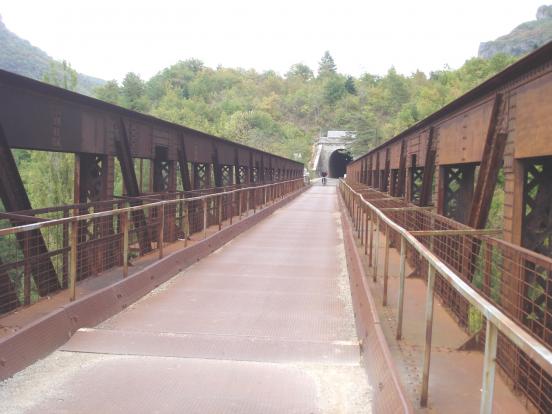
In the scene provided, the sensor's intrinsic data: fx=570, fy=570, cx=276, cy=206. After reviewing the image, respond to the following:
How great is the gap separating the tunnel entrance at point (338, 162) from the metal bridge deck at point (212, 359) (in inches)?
3637

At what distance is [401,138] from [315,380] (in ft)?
36.9

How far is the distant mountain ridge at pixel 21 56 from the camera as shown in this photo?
12622 centimetres

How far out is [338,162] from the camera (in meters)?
111

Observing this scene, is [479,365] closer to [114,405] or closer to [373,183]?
[114,405]

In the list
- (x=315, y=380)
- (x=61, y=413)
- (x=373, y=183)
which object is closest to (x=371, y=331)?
(x=315, y=380)

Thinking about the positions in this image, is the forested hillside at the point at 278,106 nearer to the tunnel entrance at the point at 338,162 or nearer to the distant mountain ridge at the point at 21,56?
the tunnel entrance at the point at 338,162

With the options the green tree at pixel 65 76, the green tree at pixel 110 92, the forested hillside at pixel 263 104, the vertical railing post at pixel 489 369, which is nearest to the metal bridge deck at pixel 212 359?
the vertical railing post at pixel 489 369

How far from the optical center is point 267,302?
7145mm

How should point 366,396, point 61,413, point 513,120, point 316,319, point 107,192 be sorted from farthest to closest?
point 107,192 → point 316,319 → point 513,120 → point 366,396 → point 61,413

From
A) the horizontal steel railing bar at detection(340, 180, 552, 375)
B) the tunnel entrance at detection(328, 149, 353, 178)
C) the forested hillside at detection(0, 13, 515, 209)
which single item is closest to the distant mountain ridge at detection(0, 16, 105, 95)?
the forested hillside at detection(0, 13, 515, 209)

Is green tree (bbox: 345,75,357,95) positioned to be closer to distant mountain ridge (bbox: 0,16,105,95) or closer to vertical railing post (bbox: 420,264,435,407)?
distant mountain ridge (bbox: 0,16,105,95)

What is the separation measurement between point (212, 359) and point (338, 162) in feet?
353

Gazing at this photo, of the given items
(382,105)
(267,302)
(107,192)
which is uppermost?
(382,105)

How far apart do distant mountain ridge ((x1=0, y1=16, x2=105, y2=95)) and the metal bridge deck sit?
12218cm
